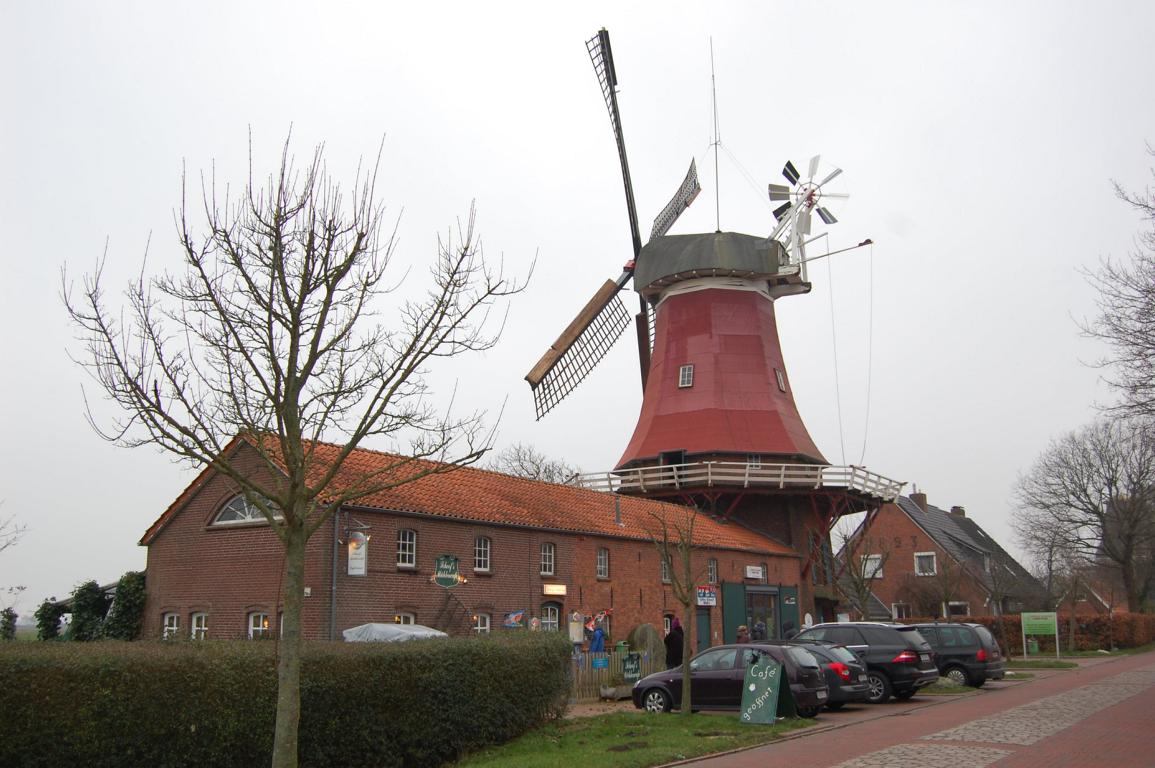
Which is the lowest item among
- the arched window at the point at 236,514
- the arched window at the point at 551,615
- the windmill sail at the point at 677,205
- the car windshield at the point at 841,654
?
the car windshield at the point at 841,654

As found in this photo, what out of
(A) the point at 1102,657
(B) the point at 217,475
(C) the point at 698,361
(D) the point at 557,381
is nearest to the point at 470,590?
(B) the point at 217,475

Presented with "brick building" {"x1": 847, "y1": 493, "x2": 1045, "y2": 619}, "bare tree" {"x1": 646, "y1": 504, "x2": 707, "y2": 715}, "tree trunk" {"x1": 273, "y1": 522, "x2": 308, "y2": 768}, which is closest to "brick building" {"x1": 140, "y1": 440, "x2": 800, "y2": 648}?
"bare tree" {"x1": 646, "y1": 504, "x2": 707, "y2": 715}

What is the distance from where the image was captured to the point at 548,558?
25.9 metres

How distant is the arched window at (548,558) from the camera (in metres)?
25.7

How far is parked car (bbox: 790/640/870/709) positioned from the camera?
A: 1764 cm

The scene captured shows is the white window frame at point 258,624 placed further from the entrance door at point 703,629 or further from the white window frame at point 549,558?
the entrance door at point 703,629

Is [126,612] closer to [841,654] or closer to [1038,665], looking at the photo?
[841,654]

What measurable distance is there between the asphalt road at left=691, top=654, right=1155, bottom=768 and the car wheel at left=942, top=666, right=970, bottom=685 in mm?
1218

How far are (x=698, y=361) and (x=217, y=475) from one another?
2024 cm

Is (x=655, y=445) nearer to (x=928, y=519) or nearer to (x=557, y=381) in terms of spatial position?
(x=557, y=381)

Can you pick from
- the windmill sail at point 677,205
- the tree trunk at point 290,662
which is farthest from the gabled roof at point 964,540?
the tree trunk at point 290,662

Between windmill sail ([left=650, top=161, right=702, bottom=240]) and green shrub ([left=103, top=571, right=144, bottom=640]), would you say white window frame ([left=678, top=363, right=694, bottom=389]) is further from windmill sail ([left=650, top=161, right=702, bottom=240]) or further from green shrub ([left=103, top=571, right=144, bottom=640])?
green shrub ([left=103, top=571, right=144, bottom=640])

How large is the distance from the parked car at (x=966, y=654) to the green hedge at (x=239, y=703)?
12.3 m

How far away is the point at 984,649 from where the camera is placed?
22.3 meters
